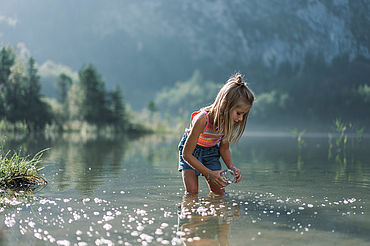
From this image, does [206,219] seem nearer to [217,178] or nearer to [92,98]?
[217,178]

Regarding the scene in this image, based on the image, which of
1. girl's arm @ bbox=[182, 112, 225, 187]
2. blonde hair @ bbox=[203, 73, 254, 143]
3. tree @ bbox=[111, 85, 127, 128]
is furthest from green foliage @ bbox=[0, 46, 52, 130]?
blonde hair @ bbox=[203, 73, 254, 143]

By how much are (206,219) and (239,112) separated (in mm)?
1437

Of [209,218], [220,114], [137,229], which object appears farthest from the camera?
[220,114]

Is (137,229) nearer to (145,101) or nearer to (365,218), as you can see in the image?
(365,218)

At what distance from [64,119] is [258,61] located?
2523 inches

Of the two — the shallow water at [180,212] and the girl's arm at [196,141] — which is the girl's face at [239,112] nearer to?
the girl's arm at [196,141]

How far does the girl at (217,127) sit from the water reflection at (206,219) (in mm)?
269

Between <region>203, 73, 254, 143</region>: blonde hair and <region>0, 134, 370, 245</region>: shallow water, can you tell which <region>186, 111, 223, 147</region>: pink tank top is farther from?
<region>0, 134, 370, 245</region>: shallow water

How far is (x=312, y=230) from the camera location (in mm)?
3600

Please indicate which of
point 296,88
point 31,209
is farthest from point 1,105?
point 296,88

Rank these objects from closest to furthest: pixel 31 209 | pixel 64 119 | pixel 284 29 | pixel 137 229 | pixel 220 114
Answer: pixel 137 229 < pixel 31 209 < pixel 220 114 < pixel 64 119 < pixel 284 29

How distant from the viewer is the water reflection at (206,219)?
3.26 m

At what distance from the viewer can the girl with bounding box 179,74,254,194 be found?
186 inches

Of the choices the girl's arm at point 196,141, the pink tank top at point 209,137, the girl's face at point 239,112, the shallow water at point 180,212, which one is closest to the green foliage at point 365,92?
the shallow water at point 180,212
